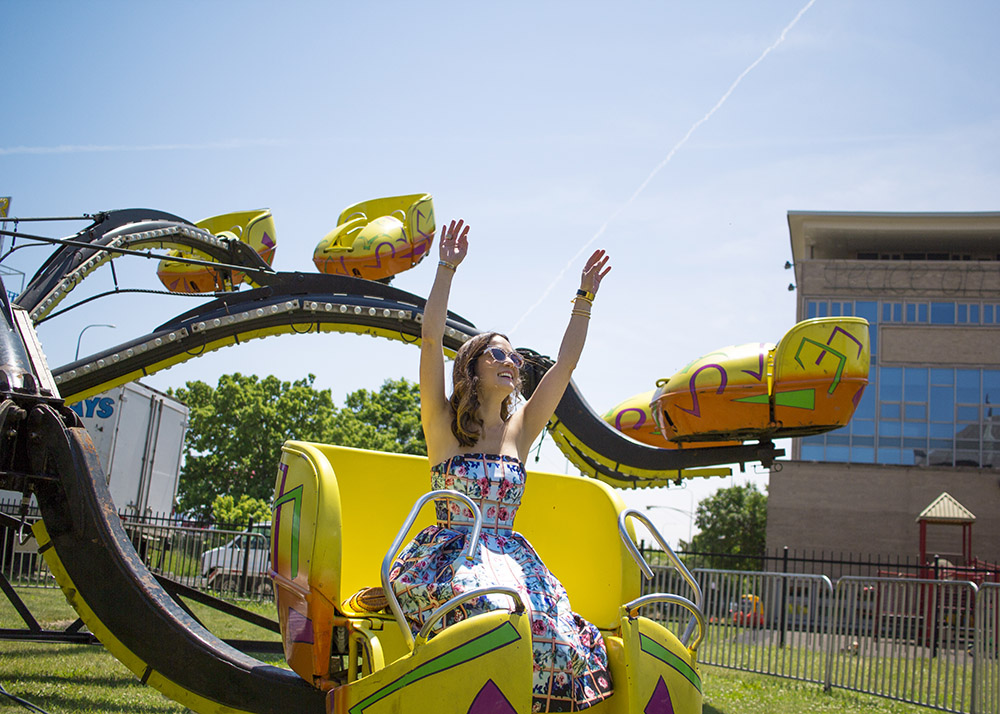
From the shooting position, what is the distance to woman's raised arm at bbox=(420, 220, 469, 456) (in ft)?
11.1

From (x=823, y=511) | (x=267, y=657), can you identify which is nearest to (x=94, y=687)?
(x=267, y=657)

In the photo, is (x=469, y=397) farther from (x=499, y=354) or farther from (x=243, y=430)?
(x=243, y=430)

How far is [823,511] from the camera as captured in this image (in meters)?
28.1

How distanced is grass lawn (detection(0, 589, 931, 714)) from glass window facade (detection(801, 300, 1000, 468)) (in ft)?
70.5

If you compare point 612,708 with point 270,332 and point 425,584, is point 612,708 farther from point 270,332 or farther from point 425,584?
point 270,332

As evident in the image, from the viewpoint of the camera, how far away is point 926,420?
28.4 metres

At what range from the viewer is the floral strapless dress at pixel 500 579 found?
266 cm

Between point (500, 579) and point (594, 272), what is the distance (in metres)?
1.48

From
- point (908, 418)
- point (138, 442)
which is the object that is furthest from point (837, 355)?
point (908, 418)

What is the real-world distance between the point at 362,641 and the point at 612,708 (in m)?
0.81

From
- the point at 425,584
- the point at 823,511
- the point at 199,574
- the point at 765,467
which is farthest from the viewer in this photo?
the point at 823,511

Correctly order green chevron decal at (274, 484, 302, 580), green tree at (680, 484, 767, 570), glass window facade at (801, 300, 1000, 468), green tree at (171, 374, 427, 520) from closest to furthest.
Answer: green chevron decal at (274, 484, 302, 580) < glass window facade at (801, 300, 1000, 468) < green tree at (171, 374, 427, 520) < green tree at (680, 484, 767, 570)

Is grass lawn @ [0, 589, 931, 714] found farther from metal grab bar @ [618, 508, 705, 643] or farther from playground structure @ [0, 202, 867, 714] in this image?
metal grab bar @ [618, 508, 705, 643]

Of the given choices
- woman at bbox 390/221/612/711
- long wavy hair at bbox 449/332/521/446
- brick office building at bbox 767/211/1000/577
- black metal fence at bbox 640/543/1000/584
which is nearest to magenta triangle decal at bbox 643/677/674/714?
woman at bbox 390/221/612/711
